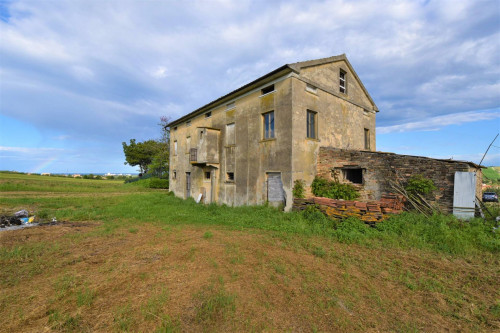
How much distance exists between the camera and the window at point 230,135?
12.8 m

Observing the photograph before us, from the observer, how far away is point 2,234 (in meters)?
6.90

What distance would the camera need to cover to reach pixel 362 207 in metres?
7.38

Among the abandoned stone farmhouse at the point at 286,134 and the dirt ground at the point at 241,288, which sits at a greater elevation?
the abandoned stone farmhouse at the point at 286,134

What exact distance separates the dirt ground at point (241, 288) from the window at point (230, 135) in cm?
776

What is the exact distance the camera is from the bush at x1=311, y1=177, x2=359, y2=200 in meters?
9.29

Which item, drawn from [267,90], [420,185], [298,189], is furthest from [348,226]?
[267,90]

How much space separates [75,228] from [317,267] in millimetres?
9080

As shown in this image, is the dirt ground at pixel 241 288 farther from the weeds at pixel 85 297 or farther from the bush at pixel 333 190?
the bush at pixel 333 190

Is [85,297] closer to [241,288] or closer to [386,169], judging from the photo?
[241,288]

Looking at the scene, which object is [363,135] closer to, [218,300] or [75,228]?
[218,300]

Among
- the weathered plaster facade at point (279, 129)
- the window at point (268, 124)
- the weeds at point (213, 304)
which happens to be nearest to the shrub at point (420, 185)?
the weathered plaster facade at point (279, 129)

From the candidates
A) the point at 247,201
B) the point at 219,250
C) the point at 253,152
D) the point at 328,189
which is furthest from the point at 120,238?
the point at 328,189

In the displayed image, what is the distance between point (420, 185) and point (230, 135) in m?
9.84

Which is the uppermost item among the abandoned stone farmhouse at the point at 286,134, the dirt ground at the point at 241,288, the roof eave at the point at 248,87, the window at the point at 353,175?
the roof eave at the point at 248,87
